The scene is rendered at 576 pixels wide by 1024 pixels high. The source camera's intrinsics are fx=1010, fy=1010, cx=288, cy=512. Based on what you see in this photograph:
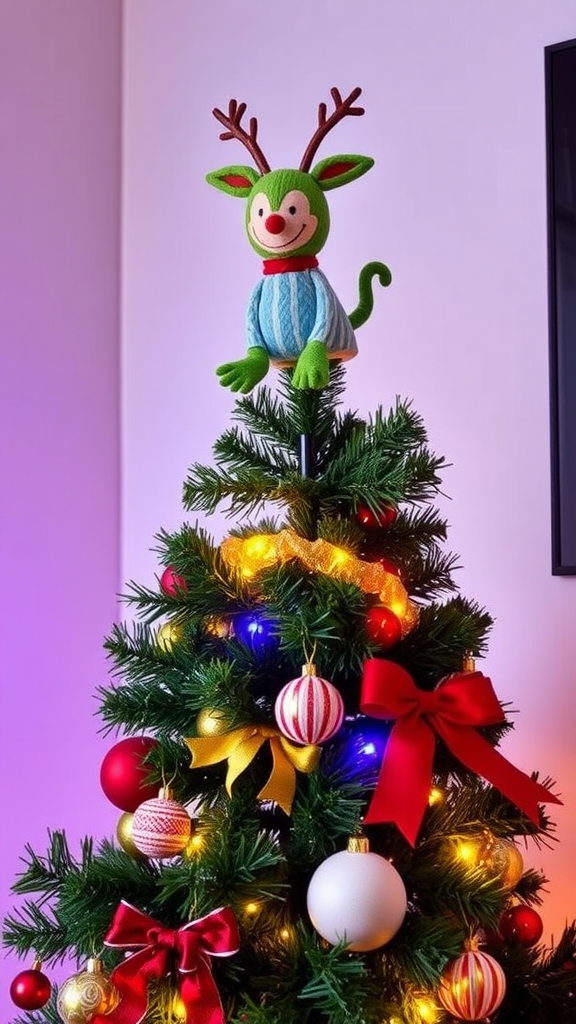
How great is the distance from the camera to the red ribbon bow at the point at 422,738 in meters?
0.66

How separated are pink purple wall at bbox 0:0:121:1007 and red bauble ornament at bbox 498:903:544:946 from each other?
0.65 m

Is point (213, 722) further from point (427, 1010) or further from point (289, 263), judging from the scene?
point (289, 263)

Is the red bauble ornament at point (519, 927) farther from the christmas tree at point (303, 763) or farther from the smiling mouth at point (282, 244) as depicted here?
the smiling mouth at point (282, 244)

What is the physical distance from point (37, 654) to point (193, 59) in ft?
2.73

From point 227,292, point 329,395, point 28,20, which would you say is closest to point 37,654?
point 227,292

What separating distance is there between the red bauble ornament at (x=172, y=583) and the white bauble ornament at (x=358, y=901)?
9.2 inches

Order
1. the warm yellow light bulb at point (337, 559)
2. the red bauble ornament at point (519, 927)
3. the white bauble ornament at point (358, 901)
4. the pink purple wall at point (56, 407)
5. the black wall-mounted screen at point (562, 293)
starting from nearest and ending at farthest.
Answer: the white bauble ornament at point (358, 901), the warm yellow light bulb at point (337, 559), the red bauble ornament at point (519, 927), the black wall-mounted screen at point (562, 293), the pink purple wall at point (56, 407)

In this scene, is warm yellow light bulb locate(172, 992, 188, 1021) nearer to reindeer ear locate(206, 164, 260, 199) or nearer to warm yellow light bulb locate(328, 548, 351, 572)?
warm yellow light bulb locate(328, 548, 351, 572)

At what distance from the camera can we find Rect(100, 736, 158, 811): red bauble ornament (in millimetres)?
745

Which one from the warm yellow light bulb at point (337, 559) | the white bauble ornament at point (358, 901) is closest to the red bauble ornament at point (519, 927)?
the white bauble ornament at point (358, 901)

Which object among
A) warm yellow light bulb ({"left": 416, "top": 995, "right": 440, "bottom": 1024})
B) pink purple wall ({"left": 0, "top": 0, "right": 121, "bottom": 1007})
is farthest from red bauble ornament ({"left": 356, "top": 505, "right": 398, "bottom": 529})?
pink purple wall ({"left": 0, "top": 0, "right": 121, "bottom": 1007})

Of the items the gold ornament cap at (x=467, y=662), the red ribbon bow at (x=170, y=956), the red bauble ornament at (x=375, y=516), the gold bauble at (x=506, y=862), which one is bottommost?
the red ribbon bow at (x=170, y=956)

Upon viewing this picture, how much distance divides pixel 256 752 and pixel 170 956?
14cm

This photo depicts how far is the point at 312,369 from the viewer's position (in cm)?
72
